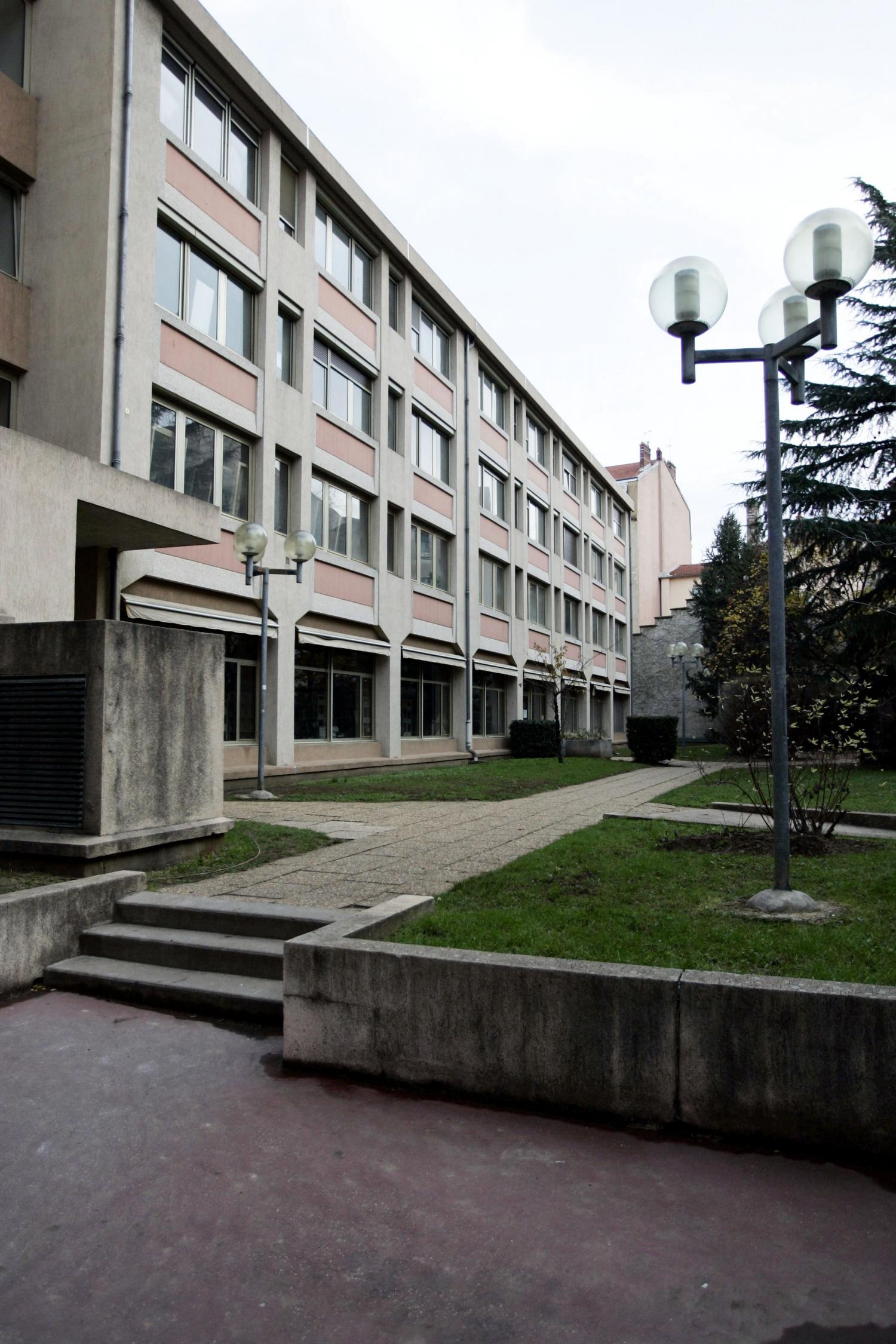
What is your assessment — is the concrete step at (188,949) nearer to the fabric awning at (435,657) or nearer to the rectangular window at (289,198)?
the rectangular window at (289,198)

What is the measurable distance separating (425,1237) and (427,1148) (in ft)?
2.02

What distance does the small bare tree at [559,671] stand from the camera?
91.3 ft

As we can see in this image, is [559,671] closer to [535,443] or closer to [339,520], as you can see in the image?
[339,520]

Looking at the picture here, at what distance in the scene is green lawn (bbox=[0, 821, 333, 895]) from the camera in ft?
21.9

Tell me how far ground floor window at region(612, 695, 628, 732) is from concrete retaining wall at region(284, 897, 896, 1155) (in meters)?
43.6

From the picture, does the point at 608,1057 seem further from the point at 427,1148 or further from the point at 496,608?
the point at 496,608

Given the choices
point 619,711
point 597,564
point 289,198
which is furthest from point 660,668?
point 289,198

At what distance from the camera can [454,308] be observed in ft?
87.4

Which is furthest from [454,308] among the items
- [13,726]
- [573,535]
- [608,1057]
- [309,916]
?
[608,1057]

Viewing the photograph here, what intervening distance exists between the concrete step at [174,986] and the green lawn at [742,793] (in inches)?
244

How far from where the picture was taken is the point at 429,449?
26.1 meters

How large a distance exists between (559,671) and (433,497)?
705 cm

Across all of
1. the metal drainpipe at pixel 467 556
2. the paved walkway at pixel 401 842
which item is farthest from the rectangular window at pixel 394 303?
the paved walkway at pixel 401 842

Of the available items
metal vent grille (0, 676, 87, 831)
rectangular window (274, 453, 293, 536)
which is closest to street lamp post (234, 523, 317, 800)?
rectangular window (274, 453, 293, 536)
